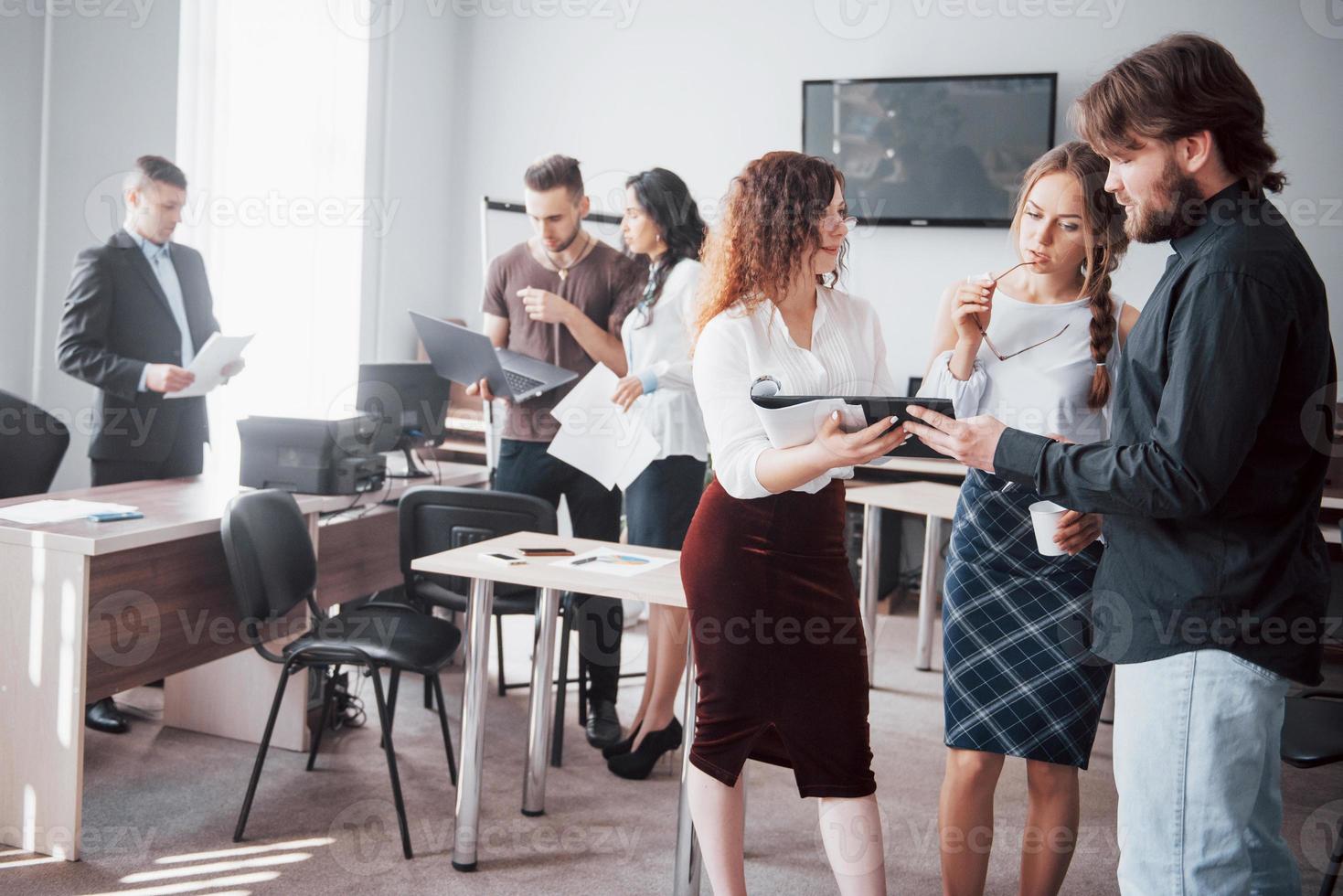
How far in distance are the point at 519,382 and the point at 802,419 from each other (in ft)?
5.80

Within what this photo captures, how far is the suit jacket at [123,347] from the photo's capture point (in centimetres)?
344

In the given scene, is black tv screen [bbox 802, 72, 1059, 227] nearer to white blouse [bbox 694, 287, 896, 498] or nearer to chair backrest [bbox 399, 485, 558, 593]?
chair backrest [bbox 399, 485, 558, 593]

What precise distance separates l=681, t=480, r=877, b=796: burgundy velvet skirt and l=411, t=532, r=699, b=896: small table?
292 mm

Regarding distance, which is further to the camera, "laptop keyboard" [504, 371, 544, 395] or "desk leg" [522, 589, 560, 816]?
"laptop keyboard" [504, 371, 544, 395]

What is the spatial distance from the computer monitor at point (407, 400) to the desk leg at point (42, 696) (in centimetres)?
122

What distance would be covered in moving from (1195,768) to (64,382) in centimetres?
427

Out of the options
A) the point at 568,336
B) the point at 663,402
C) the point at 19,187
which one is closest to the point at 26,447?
the point at 19,187

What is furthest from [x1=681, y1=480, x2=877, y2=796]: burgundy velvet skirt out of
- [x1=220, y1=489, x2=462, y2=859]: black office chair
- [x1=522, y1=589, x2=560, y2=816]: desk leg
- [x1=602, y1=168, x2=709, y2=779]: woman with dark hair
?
[x1=602, y1=168, x2=709, y2=779]: woman with dark hair

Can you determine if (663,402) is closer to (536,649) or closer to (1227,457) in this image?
(536,649)

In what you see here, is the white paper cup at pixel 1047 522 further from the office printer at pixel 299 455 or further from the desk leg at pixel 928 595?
the desk leg at pixel 928 595

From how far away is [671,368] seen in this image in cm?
316

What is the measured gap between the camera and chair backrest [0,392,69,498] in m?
3.40

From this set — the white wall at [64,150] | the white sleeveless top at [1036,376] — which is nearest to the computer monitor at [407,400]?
the white wall at [64,150]

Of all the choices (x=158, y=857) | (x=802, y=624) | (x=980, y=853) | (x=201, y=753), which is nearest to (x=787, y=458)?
(x=802, y=624)
